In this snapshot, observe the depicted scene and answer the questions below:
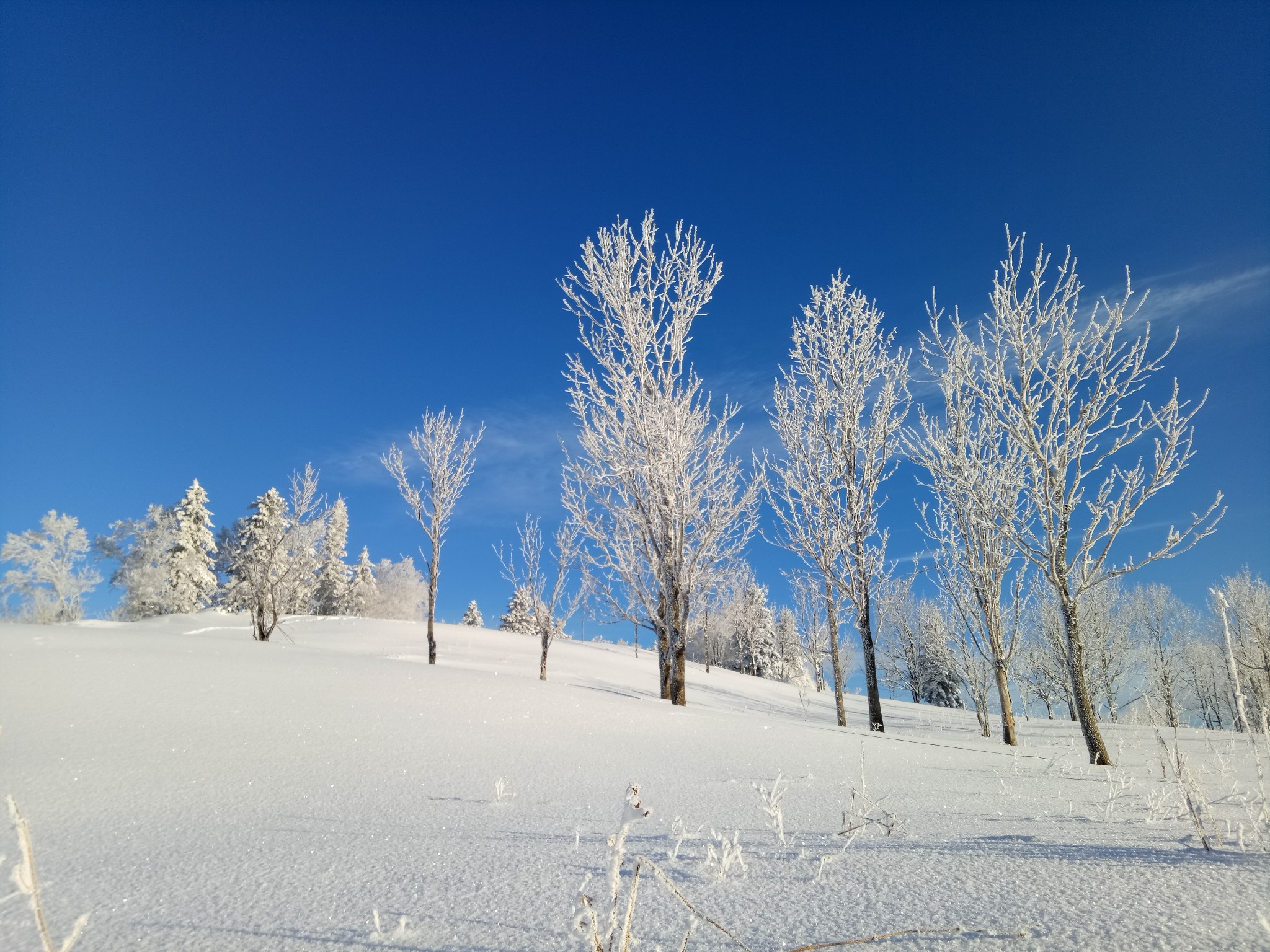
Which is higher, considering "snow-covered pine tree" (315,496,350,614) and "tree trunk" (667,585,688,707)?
"snow-covered pine tree" (315,496,350,614)

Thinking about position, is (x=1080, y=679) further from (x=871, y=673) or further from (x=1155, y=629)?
(x=1155, y=629)

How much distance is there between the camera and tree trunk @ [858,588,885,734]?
9.96m

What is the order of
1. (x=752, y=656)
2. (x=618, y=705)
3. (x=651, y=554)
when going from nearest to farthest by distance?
(x=618, y=705) < (x=651, y=554) < (x=752, y=656)

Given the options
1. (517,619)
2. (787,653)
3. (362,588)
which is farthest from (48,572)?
(787,653)

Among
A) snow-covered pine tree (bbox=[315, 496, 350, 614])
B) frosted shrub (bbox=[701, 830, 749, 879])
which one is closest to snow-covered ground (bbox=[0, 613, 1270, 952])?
frosted shrub (bbox=[701, 830, 749, 879])

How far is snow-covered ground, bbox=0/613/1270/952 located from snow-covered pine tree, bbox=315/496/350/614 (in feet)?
143

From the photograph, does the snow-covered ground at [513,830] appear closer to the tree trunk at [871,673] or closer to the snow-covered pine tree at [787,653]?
the tree trunk at [871,673]

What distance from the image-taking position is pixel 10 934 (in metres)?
1.46

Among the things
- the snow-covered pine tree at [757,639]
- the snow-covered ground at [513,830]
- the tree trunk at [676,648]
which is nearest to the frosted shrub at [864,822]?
the snow-covered ground at [513,830]

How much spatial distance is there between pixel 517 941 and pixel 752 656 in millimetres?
53275

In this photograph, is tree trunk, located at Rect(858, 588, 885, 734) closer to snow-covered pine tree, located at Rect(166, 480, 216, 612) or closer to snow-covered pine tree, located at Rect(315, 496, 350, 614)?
snow-covered pine tree, located at Rect(166, 480, 216, 612)

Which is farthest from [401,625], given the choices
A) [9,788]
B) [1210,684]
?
A: [1210,684]

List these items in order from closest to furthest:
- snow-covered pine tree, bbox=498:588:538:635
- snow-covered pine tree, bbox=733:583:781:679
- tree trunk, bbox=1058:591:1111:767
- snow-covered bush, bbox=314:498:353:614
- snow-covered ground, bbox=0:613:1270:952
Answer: snow-covered ground, bbox=0:613:1270:952 → tree trunk, bbox=1058:591:1111:767 → snow-covered bush, bbox=314:498:353:614 → snow-covered pine tree, bbox=733:583:781:679 → snow-covered pine tree, bbox=498:588:538:635

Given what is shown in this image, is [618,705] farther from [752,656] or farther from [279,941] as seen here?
[752,656]
